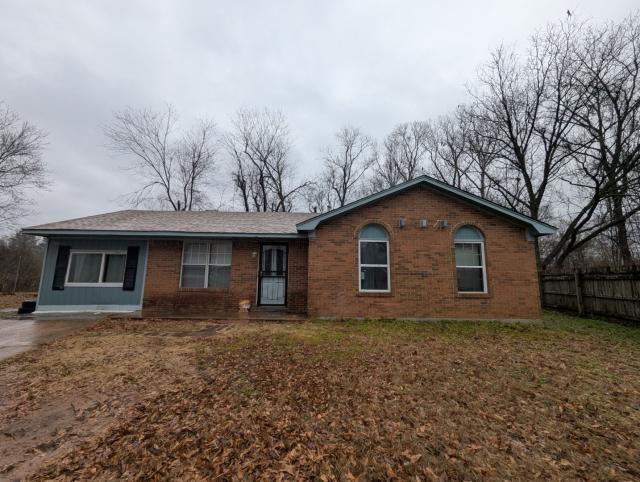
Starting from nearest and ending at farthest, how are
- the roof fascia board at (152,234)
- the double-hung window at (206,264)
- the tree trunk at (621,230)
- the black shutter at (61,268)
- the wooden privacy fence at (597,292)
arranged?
1. the wooden privacy fence at (597,292)
2. the roof fascia board at (152,234)
3. the black shutter at (61,268)
4. the double-hung window at (206,264)
5. the tree trunk at (621,230)

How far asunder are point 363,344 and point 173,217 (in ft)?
33.5

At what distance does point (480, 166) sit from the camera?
21.0 meters

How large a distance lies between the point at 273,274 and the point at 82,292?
6684mm

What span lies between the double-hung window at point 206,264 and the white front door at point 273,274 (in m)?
1.27

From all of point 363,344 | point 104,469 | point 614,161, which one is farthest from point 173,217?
point 614,161

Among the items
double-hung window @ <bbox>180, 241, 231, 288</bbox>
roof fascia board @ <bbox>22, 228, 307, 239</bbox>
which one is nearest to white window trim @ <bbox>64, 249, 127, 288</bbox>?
roof fascia board @ <bbox>22, 228, 307, 239</bbox>

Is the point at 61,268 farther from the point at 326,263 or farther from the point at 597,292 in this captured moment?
the point at 597,292

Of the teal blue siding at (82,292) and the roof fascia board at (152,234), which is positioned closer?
the roof fascia board at (152,234)

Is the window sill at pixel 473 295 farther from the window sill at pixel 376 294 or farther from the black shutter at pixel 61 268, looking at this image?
the black shutter at pixel 61 268

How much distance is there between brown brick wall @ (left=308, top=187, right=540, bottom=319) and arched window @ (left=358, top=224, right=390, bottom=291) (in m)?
0.21

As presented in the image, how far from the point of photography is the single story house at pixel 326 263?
30.6ft

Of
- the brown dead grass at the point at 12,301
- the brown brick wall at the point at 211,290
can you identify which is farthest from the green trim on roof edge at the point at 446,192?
the brown dead grass at the point at 12,301

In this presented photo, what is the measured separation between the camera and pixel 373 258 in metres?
9.61

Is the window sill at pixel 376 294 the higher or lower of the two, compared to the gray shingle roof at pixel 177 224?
lower
